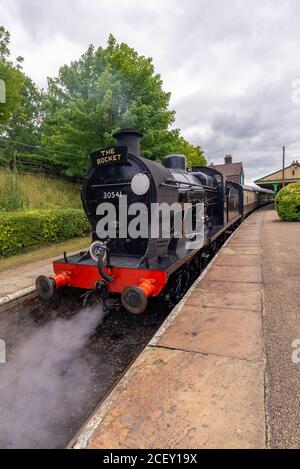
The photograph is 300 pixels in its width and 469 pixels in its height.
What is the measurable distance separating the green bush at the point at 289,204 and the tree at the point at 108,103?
7487mm

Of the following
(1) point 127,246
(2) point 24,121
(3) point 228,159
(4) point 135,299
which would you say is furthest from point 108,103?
(3) point 228,159

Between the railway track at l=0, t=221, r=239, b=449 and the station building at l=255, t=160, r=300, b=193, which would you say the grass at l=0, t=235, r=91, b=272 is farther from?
the station building at l=255, t=160, r=300, b=193

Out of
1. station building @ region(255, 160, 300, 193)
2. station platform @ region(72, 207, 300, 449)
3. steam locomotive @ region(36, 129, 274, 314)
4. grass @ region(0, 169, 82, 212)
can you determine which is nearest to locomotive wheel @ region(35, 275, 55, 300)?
steam locomotive @ region(36, 129, 274, 314)

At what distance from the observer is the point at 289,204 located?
1655cm

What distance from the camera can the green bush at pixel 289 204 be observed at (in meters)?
16.3

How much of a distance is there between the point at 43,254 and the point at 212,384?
7605mm

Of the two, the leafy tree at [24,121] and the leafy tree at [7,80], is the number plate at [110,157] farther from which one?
the leafy tree at [24,121]

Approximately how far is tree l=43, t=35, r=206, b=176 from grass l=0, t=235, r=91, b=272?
503 centimetres

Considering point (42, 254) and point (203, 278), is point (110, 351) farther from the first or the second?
point (42, 254)

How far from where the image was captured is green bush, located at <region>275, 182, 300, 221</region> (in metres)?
16.3

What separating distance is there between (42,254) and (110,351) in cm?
593

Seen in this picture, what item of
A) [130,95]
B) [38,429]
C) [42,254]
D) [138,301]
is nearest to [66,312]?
[138,301]
